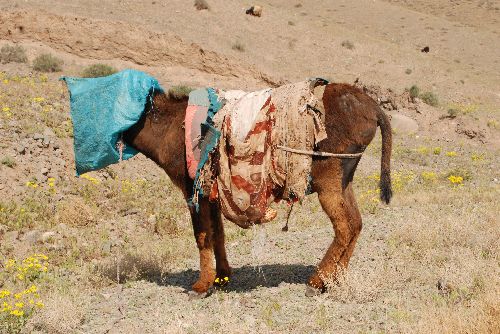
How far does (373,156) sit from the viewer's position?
16.8 metres

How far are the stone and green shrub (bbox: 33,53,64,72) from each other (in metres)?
14.4

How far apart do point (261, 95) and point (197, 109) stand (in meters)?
0.70

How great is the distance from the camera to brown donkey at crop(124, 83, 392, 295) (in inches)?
202

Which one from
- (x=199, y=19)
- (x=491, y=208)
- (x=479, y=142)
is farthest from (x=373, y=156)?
(x=199, y=19)

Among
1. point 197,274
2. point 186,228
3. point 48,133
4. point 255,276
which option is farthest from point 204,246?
point 48,133

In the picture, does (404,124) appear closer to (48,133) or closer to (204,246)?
(48,133)

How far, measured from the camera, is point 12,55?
21000mm

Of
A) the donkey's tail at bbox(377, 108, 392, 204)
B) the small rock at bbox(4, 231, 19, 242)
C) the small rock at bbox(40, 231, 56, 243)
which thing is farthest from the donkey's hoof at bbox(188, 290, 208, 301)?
the small rock at bbox(4, 231, 19, 242)

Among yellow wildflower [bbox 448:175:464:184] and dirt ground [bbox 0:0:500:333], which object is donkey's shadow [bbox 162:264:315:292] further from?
yellow wildflower [bbox 448:175:464:184]

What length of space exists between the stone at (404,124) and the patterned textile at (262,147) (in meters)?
18.4

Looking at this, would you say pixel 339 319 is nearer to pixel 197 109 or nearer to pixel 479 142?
pixel 197 109

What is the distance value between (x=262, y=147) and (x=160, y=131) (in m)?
1.31

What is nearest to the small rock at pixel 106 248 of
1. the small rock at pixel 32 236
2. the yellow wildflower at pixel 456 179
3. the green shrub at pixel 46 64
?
the small rock at pixel 32 236

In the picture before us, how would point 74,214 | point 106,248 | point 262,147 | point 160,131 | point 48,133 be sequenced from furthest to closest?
point 48,133 → point 74,214 → point 106,248 → point 160,131 → point 262,147
